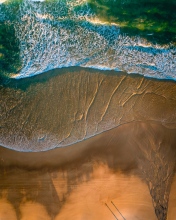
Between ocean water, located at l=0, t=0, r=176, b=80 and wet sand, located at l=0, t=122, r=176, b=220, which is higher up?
ocean water, located at l=0, t=0, r=176, b=80

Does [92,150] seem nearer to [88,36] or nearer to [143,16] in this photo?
[88,36]

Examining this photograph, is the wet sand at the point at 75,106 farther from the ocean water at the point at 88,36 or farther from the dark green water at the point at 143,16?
the dark green water at the point at 143,16

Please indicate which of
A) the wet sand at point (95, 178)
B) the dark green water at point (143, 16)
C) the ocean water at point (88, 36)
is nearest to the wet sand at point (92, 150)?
the wet sand at point (95, 178)

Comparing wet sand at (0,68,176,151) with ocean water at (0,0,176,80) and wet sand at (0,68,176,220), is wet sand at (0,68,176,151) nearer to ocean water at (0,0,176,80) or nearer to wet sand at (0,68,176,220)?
wet sand at (0,68,176,220)

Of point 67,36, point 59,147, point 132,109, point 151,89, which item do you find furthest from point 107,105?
point 67,36

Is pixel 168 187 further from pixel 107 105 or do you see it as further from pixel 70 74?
pixel 70 74

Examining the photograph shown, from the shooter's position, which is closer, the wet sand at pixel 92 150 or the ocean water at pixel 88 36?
the ocean water at pixel 88 36

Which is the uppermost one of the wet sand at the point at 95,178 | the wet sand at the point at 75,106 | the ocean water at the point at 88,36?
the ocean water at the point at 88,36

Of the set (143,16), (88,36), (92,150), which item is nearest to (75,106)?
(92,150)

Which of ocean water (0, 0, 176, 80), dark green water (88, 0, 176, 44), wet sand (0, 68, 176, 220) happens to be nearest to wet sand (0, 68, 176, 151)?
wet sand (0, 68, 176, 220)
